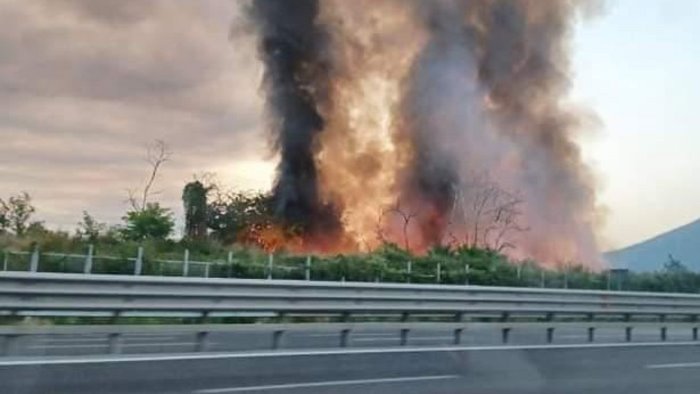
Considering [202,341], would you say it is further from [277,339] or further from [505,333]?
[505,333]

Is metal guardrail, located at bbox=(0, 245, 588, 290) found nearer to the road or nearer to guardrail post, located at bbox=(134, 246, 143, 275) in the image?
guardrail post, located at bbox=(134, 246, 143, 275)

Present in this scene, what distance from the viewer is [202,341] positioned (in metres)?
11.7

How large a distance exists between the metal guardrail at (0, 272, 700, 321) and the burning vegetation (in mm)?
36273

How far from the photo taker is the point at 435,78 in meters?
56.3

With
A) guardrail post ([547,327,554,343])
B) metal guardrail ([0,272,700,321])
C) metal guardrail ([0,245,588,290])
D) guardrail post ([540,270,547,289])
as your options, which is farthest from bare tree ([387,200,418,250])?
guardrail post ([547,327,554,343])

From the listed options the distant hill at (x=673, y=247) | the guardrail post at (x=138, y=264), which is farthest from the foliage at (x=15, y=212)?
the distant hill at (x=673, y=247)

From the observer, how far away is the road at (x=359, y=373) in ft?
28.8

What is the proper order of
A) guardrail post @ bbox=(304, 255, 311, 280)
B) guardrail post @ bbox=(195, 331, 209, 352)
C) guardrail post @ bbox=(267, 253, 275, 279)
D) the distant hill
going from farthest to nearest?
1. the distant hill
2. guardrail post @ bbox=(304, 255, 311, 280)
3. guardrail post @ bbox=(267, 253, 275, 279)
4. guardrail post @ bbox=(195, 331, 209, 352)

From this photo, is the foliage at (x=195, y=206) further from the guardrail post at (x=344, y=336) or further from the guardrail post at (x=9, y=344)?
the guardrail post at (x=9, y=344)

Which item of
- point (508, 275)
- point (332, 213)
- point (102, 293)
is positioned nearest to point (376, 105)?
point (332, 213)

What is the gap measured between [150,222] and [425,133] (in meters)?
18.1

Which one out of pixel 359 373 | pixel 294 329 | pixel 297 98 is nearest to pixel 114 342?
pixel 294 329

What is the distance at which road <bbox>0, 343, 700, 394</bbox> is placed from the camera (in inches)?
345

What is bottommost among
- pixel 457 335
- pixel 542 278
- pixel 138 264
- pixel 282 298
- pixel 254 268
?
pixel 457 335
